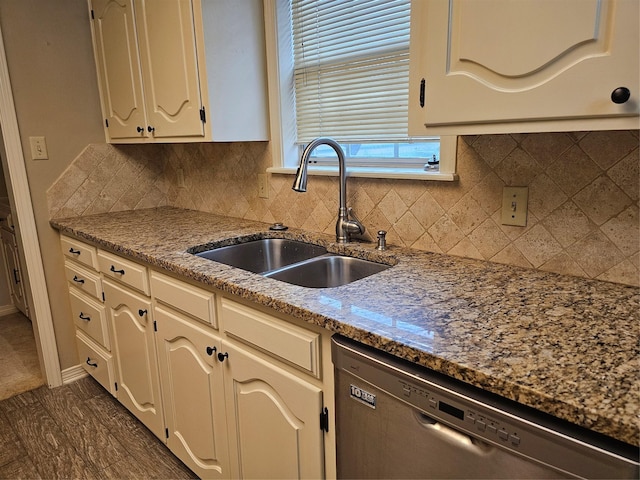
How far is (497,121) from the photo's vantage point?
974 mm

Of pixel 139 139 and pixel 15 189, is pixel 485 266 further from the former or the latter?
pixel 15 189

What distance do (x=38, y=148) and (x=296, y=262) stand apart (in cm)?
150

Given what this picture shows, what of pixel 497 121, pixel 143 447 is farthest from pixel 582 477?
pixel 143 447

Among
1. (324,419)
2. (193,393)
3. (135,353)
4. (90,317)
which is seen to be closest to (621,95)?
(324,419)

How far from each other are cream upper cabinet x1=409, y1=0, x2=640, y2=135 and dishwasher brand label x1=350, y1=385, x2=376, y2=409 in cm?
63

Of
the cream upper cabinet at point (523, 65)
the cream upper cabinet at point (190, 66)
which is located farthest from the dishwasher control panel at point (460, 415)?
the cream upper cabinet at point (190, 66)

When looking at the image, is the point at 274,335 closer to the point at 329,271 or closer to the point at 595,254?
the point at 329,271

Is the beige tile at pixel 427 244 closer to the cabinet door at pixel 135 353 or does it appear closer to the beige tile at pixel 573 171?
the beige tile at pixel 573 171

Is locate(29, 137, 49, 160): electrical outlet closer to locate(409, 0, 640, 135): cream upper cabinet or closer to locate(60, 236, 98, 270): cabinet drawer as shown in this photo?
locate(60, 236, 98, 270): cabinet drawer

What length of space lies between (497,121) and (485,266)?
499 millimetres

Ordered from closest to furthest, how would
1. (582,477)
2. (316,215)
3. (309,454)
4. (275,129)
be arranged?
(582,477), (309,454), (316,215), (275,129)

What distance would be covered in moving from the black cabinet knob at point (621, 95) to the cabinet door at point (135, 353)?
62.7 inches

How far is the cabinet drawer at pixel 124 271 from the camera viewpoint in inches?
67.1

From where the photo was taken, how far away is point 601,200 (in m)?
1.14
